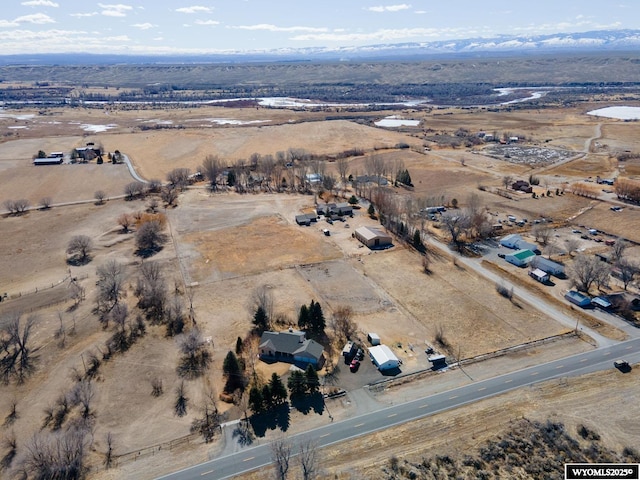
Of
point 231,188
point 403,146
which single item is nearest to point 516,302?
point 231,188

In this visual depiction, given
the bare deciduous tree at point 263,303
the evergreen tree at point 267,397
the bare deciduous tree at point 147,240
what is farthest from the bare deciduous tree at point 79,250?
the evergreen tree at point 267,397

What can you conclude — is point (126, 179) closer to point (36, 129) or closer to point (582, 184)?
point (36, 129)

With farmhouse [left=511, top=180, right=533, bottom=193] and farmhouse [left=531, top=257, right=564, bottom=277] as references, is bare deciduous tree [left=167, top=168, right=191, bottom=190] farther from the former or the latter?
farmhouse [left=511, top=180, right=533, bottom=193]

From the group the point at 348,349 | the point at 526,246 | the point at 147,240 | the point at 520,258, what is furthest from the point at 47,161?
the point at 526,246

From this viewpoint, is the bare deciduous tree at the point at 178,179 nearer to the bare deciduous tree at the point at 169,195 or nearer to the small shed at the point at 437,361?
the bare deciduous tree at the point at 169,195

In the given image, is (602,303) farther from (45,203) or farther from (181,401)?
(45,203)

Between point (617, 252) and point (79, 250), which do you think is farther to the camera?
point (79, 250)
